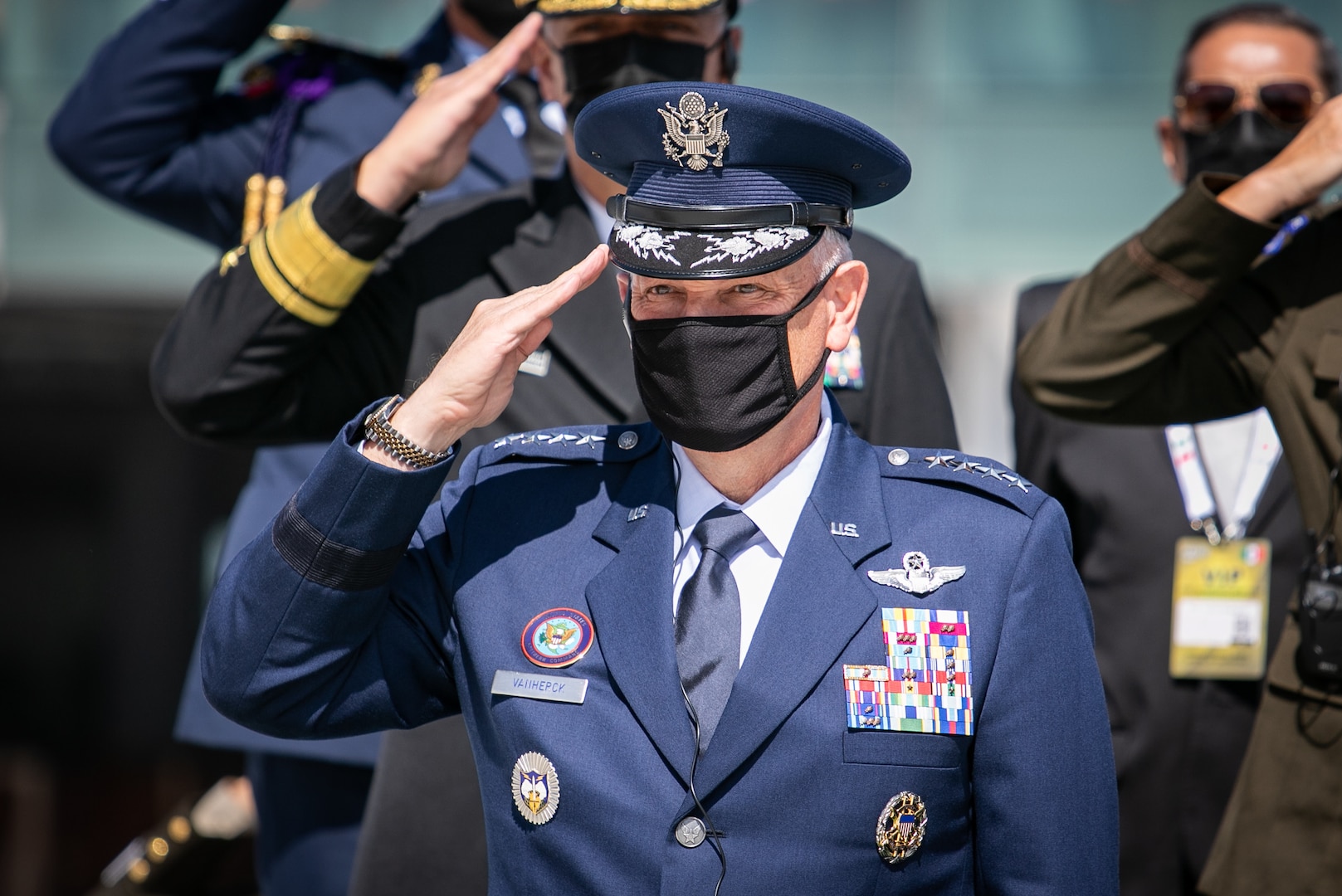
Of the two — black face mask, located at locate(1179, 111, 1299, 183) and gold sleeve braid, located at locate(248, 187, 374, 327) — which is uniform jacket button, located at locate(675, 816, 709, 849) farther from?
Result: black face mask, located at locate(1179, 111, 1299, 183)

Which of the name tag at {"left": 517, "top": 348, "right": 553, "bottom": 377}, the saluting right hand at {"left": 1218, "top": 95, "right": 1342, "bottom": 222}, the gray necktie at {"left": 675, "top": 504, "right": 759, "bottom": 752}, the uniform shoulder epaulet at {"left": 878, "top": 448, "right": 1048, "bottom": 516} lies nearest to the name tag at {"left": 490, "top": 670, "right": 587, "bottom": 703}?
the gray necktie at {"left": 675, "top": 504, "right": 759, "bottom": 752}

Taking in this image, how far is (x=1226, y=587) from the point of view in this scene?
3414mm

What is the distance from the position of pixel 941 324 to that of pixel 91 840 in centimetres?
444

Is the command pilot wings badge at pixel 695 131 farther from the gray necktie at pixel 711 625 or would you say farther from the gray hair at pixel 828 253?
the gray necktie at pixel 711 625

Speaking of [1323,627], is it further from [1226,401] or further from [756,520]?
[756,520]

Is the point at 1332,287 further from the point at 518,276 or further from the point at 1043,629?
the point at 518,276

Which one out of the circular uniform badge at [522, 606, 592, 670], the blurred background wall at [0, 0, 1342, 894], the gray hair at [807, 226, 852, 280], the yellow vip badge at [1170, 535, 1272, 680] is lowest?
the blurred background wall at [0, 0, 1342, 894]

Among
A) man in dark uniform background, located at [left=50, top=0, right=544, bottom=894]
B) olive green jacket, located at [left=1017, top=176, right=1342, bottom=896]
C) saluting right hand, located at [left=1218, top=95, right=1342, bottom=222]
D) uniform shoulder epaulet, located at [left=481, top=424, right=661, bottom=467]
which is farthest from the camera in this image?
man in dark uniform background, located at [left=50, top=0, right=544, bottom=894]

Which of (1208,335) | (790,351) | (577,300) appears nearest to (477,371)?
(790,351)

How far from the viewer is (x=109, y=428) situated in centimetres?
834

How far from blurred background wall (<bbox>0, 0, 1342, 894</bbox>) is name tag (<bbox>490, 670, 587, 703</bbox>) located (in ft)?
14.5

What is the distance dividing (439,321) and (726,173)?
0.85 m

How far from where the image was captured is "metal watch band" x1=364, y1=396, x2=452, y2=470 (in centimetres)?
190

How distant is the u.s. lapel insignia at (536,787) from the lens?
1.93 m
